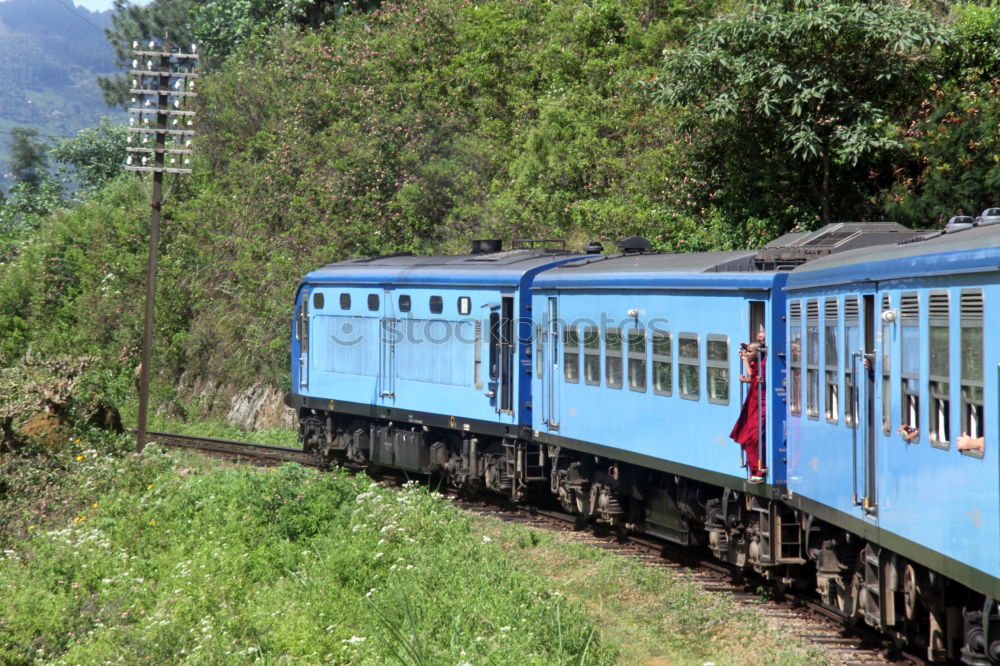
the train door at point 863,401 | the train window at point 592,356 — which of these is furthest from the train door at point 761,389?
the train window at point 592,356

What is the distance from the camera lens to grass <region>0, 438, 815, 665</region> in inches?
417

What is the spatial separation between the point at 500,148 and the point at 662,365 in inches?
808

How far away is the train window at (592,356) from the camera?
627 inches

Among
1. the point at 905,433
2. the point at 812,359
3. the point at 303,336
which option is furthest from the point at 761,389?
the point at 303,336

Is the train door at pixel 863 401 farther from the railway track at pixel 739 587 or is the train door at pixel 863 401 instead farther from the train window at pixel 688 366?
the train window at pixel 688 366

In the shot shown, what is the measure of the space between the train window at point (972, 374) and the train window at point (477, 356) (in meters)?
11.6

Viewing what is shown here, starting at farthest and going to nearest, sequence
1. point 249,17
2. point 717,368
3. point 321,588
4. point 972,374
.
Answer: point 249,17 → point 717,368 → point 321,588 → point 972,374

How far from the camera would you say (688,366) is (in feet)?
44.9

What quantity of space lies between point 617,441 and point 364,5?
33.4 meters

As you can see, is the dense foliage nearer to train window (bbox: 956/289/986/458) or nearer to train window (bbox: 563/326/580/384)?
train window (bbox: 563/326/580/384)

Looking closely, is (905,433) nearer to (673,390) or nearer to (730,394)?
(730,394)

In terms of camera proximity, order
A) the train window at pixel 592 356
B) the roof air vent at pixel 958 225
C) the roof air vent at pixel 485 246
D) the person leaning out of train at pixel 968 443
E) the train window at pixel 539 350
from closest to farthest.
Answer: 1. the person leaning out of train at pixel 968 443
2. the roof air vent at pixel 958 225
3. the train window at pixel 592 356
4. the train window at pixel 539 350
5. the roof air vent at pixel 485 246

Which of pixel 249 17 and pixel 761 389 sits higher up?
pixel 249 17

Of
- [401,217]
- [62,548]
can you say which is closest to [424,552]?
[62,548]
